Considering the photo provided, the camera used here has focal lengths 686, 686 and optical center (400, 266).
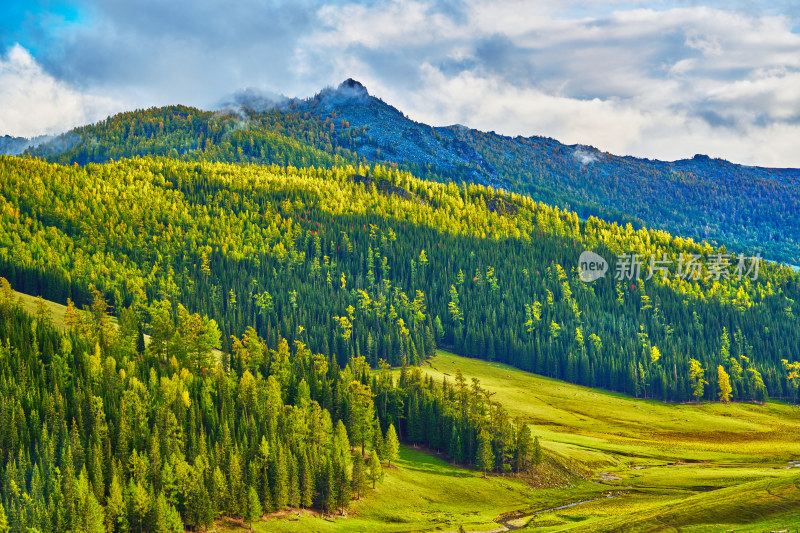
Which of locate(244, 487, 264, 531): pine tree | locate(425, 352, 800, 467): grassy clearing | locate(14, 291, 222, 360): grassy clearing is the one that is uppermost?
locate(14, 291, 222, 360): grassy clearing

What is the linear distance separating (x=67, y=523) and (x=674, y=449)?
12928cm

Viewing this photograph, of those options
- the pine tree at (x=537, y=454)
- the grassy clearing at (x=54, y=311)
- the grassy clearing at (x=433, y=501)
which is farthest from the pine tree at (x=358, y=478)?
the grassy clearing at (x=54, y=311)

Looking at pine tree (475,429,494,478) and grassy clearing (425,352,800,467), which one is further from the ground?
pine tree (475,429,494,478)

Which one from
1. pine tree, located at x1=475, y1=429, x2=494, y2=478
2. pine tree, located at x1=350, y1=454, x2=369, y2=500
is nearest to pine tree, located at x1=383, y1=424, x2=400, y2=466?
pine tree, located at x1=350, y1=454, x2=369, y2=500

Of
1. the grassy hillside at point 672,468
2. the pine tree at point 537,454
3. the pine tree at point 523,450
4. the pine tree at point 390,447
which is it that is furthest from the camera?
the pine tree at point 523,450

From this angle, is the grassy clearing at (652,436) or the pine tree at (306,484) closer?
the pine tree at (306,484)

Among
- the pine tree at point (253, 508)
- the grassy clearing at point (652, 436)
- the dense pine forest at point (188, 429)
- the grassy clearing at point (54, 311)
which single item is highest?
the grassy clearing at point (54, 311)

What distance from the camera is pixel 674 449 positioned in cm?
16088

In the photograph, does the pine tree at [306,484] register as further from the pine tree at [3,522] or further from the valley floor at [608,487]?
the pine tree at [3,522]

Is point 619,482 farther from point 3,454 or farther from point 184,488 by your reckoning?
point 3,454

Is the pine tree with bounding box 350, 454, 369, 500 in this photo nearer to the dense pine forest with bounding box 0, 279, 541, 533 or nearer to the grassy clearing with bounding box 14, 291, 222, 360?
the dense pine forest with bounding box 0, 279, 541, 533

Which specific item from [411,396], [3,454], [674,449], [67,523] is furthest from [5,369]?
→ [674,449]

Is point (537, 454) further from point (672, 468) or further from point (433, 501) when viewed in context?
point (672, 468)

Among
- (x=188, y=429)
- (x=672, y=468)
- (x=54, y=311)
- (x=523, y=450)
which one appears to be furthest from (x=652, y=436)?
(x=54, y=311)
